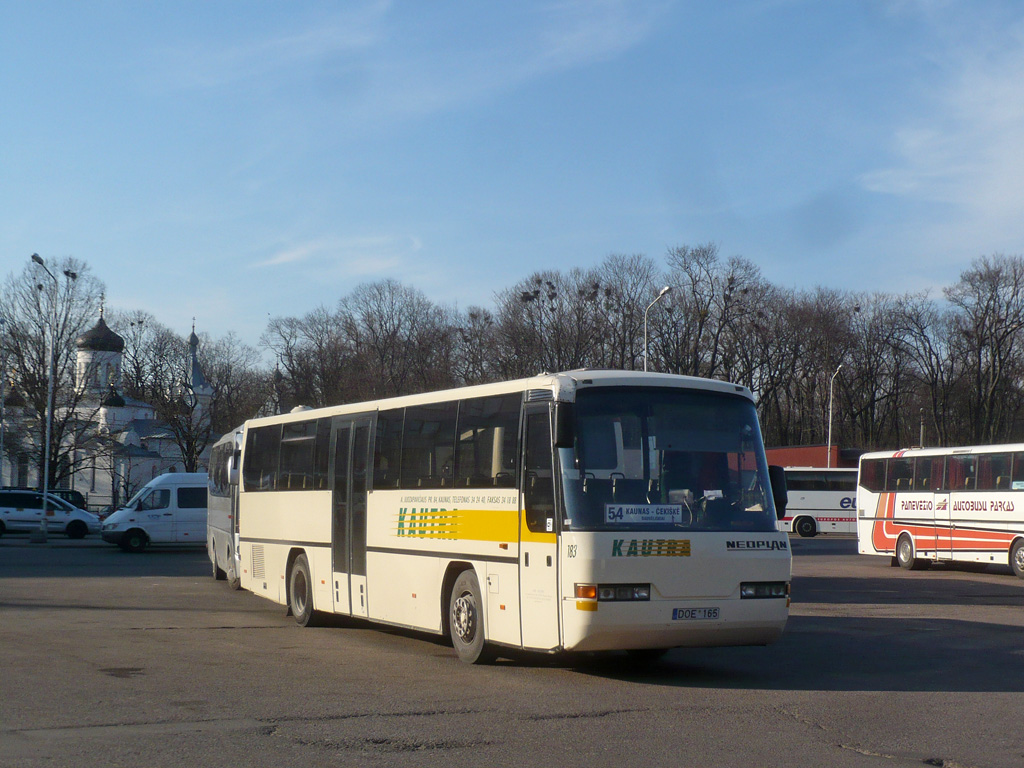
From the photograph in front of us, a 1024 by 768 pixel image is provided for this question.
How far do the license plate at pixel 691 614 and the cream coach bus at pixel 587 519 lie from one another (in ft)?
0.06

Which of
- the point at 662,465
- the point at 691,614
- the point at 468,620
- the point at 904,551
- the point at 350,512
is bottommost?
the point at 904,551

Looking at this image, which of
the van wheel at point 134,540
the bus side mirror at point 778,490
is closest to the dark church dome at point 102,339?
the van wheel at point 134,540

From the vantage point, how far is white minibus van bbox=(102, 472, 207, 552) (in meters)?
33.8

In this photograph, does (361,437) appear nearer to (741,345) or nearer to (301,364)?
(741,345)

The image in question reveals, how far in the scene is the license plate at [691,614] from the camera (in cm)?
1004

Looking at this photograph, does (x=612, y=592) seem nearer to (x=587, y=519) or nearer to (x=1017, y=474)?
(x=587, y=519)

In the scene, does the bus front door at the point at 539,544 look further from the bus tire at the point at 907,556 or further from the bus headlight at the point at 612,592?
the bus tire at the point at 907,556

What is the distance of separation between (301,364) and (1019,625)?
65679mm

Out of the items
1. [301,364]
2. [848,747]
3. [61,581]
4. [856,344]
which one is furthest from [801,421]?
[848,747]

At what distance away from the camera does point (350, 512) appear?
1409cm

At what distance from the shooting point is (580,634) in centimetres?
978

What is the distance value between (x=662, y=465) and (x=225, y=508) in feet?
44.1

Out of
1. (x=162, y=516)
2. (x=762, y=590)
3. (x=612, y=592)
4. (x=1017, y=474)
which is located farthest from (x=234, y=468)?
(x=1017, y=474)

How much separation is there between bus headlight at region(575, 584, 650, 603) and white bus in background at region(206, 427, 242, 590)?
10.5m
